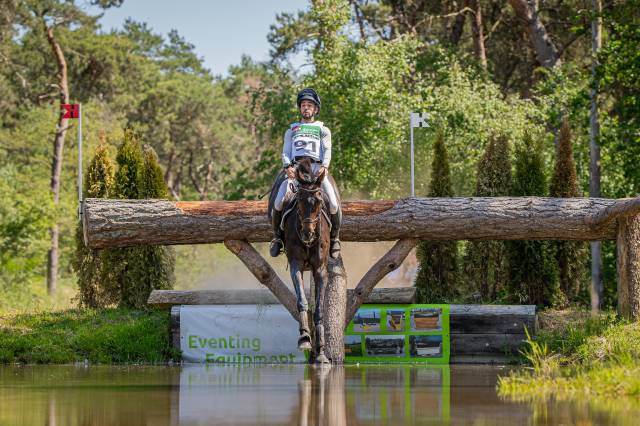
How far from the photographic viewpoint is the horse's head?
41.9ft

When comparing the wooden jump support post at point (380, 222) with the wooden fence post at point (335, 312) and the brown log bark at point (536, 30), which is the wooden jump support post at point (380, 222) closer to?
the wooden fence post at point (335, 312)

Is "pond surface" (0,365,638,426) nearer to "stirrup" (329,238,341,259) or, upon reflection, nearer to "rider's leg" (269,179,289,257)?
"stirrup" (329,238,341,259)

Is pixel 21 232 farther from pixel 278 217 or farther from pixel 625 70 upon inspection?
pixel 278 217

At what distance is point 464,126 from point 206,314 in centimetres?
1617

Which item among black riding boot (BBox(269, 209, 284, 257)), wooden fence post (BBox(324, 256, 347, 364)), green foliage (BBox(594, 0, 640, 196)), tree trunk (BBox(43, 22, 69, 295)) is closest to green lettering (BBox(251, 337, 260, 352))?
wooden fence post (BBox(324, 256, 347, 364))

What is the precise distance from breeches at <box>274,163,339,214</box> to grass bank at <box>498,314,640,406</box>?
2.91 metres

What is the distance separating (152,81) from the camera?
58812 mm

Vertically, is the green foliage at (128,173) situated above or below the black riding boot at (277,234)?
above

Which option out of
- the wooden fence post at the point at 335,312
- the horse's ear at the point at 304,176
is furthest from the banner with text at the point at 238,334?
the horse's ear at the point at 304,176

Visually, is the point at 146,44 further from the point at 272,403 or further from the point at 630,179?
the point at 272,403

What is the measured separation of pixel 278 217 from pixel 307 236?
0.89 metres

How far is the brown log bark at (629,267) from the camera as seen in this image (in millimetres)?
16391

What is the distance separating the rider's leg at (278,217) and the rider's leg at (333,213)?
1.56ft

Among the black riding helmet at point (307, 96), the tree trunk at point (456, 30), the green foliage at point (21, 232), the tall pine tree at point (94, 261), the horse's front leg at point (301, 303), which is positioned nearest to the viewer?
the horse's front leg at point (301, 303)
